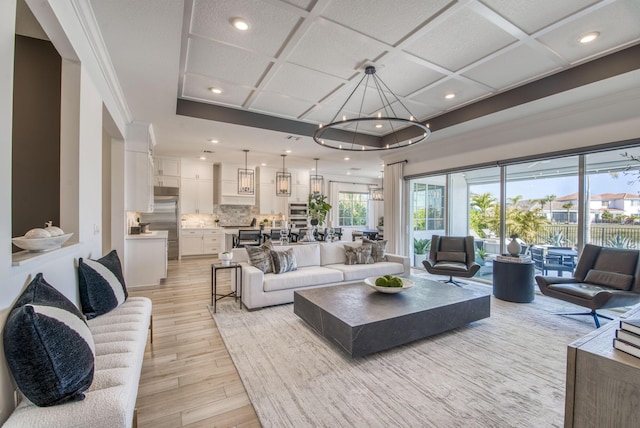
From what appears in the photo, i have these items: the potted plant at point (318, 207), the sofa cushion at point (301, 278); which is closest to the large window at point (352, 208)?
the potted plant at point (318, 207)

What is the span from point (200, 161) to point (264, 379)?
24.2ft

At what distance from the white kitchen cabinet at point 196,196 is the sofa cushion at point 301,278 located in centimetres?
518

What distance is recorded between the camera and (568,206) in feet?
14.2

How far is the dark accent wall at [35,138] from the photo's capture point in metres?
2.24

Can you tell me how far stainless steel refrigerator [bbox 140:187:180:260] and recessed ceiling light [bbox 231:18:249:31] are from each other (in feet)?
20.3

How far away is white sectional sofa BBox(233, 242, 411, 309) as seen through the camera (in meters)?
3.74

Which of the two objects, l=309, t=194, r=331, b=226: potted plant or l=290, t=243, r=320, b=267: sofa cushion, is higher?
l=309, t=194, r=331, b=226: potted plant

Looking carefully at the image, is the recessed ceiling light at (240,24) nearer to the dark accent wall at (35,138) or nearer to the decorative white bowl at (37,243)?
the dark accent wall at (35,138)

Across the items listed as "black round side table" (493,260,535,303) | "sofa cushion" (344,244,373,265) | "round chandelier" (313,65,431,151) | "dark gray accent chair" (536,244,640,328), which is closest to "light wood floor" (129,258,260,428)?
"sofa cushion" (344,244,373,265)

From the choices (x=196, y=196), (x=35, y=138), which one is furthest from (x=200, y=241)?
(x=35, y=138)

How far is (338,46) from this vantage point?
290 cm

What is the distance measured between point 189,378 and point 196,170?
7049 mm

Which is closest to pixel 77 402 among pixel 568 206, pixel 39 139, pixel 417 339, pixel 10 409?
pixel 10 409

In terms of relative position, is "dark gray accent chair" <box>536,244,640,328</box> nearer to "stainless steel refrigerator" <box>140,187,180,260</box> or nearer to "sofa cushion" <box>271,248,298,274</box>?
"sofa cushion" <box>271,248,298,274</box>
